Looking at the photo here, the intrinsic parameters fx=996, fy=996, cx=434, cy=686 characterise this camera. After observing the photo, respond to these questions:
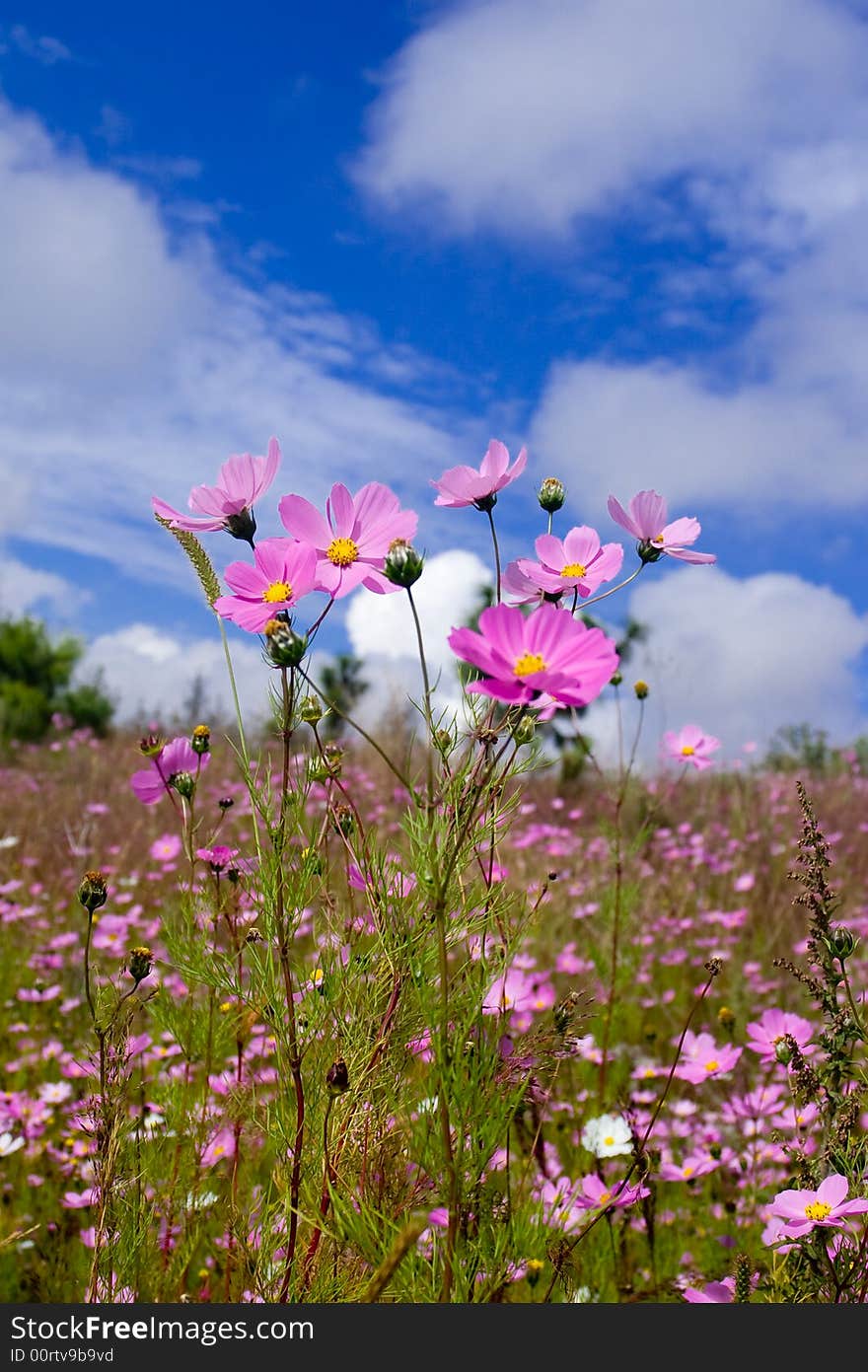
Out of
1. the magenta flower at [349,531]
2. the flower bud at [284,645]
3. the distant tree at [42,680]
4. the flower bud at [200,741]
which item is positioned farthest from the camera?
the distant tree at [42,680]

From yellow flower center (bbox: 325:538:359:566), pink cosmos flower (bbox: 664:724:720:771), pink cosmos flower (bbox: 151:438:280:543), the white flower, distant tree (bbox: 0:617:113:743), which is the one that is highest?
distant tree (bbox: 0:617:113:743)

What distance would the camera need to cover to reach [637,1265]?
2227 millimetres

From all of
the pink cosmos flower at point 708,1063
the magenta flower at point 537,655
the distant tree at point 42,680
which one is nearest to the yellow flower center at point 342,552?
the magenta flower at point 537,655

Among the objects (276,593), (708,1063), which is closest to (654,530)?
(276,593)

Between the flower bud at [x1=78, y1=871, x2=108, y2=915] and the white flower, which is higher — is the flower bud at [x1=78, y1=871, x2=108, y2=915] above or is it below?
above

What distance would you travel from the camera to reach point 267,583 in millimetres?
1103

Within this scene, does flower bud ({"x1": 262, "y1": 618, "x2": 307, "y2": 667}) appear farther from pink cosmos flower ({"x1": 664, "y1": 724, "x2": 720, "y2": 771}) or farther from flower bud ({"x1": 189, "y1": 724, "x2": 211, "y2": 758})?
pink cosmos flower ({"x1": 664, "y1": 724, "x2": 720, "y2": 771})

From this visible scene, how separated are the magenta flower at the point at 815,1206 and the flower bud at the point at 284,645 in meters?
0.87

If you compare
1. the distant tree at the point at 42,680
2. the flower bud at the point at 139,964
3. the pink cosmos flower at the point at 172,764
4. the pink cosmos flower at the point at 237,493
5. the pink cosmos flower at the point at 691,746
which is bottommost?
the flower bud at the point at 139,964

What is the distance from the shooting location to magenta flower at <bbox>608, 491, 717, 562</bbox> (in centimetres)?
129

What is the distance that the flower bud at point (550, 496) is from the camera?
4.32 feet

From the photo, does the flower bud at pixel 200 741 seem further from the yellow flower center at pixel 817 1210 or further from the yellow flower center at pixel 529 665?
the yellow flower center at pixel 817 1210

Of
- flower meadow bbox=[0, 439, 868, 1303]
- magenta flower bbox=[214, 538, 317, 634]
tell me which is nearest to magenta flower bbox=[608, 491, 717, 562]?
flower meadow bbox=[0, 439, 868, 1303]

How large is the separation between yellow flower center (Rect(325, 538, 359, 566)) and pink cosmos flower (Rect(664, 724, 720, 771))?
4.70ft
